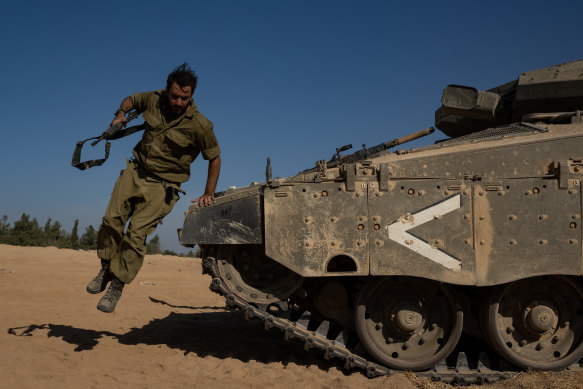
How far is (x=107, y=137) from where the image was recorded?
4.88 m

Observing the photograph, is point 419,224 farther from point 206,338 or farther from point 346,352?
point 206,338

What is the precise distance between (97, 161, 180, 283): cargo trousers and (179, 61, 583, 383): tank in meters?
0.47

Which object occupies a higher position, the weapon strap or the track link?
the weapon strap

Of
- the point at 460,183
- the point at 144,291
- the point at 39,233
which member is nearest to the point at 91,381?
the point at 460,183

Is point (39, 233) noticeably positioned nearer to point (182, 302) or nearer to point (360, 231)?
point (182, 302)

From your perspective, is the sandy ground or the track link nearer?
the sandy ground

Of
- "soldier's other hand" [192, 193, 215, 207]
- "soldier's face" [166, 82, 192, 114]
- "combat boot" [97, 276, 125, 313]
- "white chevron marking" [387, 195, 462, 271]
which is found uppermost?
"soldier's face" [166, 82, 192, 114]

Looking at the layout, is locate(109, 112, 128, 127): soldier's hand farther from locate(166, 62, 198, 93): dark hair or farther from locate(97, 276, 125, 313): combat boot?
locate(97, 276, 125, 313): combat boot

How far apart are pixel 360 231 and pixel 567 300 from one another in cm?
197

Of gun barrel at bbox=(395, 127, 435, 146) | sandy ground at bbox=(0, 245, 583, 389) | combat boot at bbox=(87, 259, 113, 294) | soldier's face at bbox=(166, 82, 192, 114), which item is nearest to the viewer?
sandy ground at bbox=(0, 245, 583, 389)

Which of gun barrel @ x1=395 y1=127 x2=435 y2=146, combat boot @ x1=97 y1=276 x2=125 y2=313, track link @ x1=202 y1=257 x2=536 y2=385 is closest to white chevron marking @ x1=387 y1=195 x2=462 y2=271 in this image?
track link @ x1=202 y1=257 x2=536 y2=385

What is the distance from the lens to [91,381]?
4242 millimetres

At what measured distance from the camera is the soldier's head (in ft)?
15.6

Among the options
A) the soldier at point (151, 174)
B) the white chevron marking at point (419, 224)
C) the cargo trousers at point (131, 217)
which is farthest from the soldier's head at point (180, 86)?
the white chevron marking at point (419, 224)
